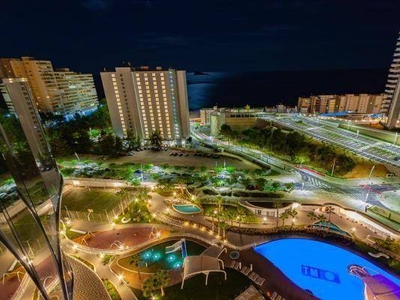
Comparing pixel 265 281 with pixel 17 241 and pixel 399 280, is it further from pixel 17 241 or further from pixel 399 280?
pixel 17 241

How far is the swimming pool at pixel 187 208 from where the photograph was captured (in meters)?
39.8

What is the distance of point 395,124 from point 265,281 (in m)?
65.2

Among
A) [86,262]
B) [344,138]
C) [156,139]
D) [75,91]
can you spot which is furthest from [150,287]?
[75,91]

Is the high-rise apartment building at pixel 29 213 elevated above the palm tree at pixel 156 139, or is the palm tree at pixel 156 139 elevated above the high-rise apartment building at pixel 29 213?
the high-rise apartment building at pixel 29 213

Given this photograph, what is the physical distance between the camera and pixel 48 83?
99875mm

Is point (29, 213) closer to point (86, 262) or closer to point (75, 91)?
point (86, 262)

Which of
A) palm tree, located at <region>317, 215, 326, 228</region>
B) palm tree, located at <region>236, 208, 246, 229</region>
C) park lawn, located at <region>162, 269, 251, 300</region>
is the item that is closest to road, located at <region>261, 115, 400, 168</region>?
palm tree, located at <region>317, 215, 326, 228</region>

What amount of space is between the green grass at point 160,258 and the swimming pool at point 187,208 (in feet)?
22.2

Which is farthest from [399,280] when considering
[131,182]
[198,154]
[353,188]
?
[198,154]

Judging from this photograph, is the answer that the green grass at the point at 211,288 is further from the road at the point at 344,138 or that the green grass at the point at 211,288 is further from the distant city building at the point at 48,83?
the distant city building at the point at 48,83

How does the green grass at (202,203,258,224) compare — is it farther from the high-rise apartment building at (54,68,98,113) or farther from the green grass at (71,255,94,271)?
the high-rise apartment building at (54,68,98,113)

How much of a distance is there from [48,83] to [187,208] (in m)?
98.0

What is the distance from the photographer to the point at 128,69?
7194cm

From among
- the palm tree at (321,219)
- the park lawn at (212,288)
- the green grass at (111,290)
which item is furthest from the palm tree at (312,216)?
the green grass at (111,290)
